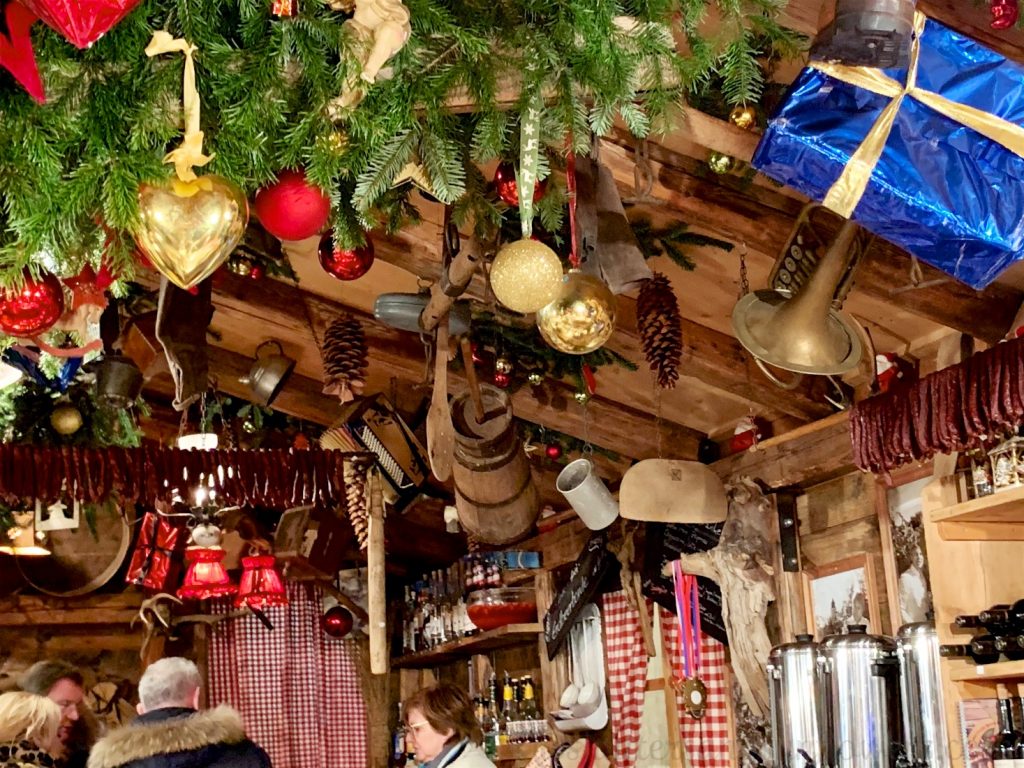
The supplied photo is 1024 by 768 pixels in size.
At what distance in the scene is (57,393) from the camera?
5594 millimetres

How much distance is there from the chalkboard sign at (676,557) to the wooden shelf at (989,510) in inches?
66.4

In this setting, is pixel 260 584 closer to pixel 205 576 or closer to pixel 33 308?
pixel 205 576

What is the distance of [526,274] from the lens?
2.36m

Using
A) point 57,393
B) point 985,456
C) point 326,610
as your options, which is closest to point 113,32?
point 985,456

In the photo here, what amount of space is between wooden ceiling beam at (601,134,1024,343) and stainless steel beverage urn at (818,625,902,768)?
1051 millimetres

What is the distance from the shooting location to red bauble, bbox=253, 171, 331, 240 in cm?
210

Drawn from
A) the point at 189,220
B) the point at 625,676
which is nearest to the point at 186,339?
the point at 189,220

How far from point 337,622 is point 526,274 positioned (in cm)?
664

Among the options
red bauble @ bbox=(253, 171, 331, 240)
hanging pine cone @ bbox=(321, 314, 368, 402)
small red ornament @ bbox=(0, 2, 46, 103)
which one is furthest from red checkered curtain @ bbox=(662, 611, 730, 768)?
small red ornament @ bbox=(0, 2, 46, 103)

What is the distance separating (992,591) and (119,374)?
323cm

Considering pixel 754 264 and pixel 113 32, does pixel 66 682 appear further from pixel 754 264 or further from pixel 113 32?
pixel 113 32

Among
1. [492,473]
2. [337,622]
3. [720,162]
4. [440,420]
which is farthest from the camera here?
[337,622]

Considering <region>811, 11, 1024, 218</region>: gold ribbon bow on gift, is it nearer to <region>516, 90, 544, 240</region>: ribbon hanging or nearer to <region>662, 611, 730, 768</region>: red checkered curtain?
<region>516, 90, 544, 240</region>: ribbon hanging

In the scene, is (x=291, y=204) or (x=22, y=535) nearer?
(x=291, y=204)
